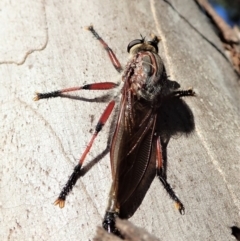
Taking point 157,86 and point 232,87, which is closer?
point 157,86

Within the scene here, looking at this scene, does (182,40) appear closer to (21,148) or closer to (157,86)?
(157,86)

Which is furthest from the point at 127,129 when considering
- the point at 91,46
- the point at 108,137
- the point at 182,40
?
the point at 182,40

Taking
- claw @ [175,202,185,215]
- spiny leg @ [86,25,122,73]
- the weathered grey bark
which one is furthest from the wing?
spiny leg @ [86,25,122,73]

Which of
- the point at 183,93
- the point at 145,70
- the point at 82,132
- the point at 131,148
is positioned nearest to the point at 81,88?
the point at 82,132

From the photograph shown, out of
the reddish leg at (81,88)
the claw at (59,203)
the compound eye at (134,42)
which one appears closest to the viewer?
the claw at (59,203)

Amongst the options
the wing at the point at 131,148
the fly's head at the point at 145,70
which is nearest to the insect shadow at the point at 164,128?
the wing at the point at 131,148

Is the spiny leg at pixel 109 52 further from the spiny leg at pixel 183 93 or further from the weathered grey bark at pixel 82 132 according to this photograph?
the spiny leg at pixel 183 93

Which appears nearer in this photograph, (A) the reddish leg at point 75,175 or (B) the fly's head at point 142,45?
A: (A) the reddish leg at point 75,175
